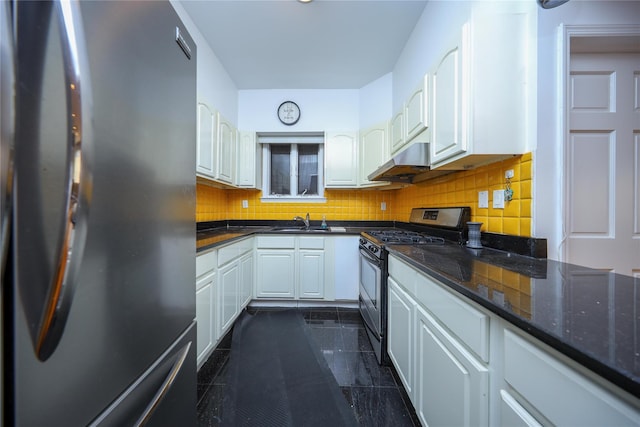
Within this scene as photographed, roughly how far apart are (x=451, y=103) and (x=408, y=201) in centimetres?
143

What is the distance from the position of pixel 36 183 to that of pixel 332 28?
7.65 feet

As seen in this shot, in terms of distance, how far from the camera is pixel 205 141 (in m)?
1.98

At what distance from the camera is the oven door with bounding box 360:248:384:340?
65.6 inches

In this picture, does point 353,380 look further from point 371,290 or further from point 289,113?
point 289,113

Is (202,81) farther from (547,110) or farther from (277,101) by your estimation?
(547,110)

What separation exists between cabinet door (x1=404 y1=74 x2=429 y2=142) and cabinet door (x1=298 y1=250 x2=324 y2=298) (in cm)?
151

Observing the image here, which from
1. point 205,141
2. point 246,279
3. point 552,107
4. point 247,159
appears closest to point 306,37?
point 205,141

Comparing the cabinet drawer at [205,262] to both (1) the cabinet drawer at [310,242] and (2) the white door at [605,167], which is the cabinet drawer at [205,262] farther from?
(2) the white door at [605,167]

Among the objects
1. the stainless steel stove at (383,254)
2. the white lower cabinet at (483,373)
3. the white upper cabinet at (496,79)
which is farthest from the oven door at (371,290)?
the white upper cabinet at (496,79)

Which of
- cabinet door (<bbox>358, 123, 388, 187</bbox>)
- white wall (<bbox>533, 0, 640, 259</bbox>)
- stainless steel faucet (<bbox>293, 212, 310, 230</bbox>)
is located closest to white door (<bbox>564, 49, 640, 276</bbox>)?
white wall (<bbox>533, 0, 640, 259</bbox>)

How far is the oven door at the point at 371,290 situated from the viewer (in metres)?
1.67

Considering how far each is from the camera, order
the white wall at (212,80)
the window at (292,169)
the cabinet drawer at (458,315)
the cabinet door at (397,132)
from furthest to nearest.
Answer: the window at (292,169), the cabinet door at (397,132), the white wall at (212,80), the cabinet drawer at (458,315)

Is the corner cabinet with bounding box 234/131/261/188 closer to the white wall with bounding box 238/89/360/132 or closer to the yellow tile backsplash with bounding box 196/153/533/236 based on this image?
the white wall with bounding box 238/89/360/132

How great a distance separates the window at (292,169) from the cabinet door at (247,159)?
33 centimetres
